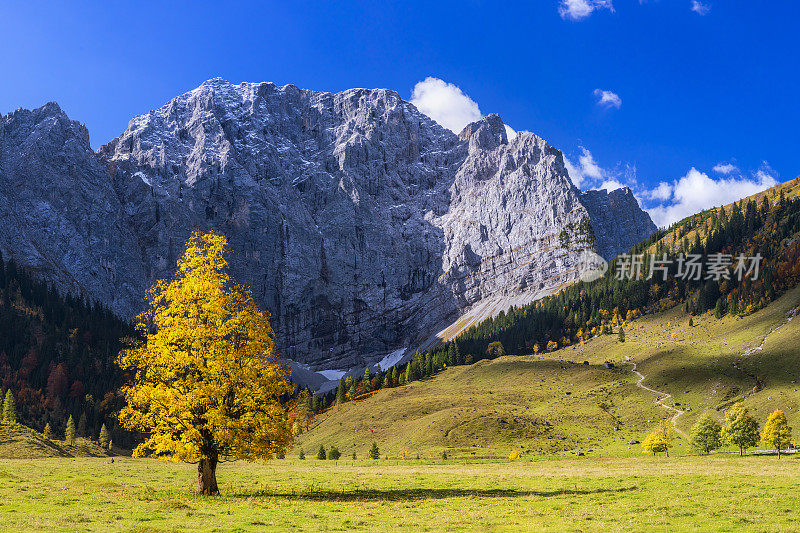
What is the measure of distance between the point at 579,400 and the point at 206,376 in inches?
5147

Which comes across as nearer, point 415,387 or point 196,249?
point 196,249

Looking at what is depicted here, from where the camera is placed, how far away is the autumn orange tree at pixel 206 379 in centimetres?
3012

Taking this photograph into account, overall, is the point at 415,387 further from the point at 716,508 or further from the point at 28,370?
the point at 716,508

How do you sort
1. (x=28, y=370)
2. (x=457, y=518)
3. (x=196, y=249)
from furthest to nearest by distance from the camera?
(x=28, y=370)
(x=196, y=249)
(x=457, y=518)

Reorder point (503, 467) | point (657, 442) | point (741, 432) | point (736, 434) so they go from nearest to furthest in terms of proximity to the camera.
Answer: point (503, 467)
point (741, 432)
point (736, 434)
point (657, 442)

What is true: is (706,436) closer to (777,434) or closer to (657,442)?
(657,442)

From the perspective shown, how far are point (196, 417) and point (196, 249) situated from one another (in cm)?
994

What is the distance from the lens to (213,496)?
30.4m

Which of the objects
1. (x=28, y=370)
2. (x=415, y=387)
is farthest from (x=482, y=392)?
(x=28, y=370)

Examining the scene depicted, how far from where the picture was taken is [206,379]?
102ft

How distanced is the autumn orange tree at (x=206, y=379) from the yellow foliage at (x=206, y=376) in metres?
0.06

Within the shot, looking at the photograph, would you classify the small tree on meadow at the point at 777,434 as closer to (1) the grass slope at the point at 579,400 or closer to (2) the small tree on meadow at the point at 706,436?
(2) the small tree on meadow at the point at 706,436

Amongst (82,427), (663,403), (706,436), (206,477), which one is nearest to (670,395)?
(663,403)

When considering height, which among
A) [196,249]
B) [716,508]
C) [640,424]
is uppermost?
[196,249]
